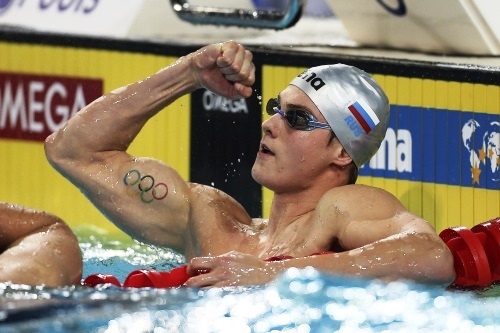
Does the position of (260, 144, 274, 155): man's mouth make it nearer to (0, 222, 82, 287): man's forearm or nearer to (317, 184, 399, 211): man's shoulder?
(317, 184, 399, 211): man's shoulder

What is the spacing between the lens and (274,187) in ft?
11.2

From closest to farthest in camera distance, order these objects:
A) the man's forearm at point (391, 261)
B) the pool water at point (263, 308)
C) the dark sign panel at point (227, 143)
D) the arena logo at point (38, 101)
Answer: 1. the pool water at point (263, 308)
2. the man's forearm at point (391, 261)
3. the dark sign panel at point (227, 143)
4. the arena logo at point (38, 101)

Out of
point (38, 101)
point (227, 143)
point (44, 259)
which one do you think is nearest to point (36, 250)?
point (44, 259)

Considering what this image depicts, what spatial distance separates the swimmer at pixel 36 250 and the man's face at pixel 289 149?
71 centimetres

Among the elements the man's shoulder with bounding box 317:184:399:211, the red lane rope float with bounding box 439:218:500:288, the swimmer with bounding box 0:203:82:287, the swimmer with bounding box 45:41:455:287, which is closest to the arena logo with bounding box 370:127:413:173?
the swimmer with bounding box 45:41:455:287

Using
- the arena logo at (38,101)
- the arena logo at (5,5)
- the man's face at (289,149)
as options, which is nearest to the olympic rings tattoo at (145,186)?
the man's face at (289,149)

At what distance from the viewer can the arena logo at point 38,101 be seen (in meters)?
5.25

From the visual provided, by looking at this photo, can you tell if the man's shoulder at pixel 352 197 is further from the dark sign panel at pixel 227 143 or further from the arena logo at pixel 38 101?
the arena logo at pixel 38 101

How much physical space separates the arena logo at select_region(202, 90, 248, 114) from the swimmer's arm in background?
136 cm

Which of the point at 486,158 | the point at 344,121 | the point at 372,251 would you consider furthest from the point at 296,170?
the point at 486,158

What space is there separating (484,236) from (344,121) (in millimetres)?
488

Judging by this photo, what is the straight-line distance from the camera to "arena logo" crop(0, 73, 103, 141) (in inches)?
207

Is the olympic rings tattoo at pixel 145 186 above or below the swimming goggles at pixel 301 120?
below

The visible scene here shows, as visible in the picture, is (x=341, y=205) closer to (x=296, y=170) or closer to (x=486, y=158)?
(x=296, y=170)
